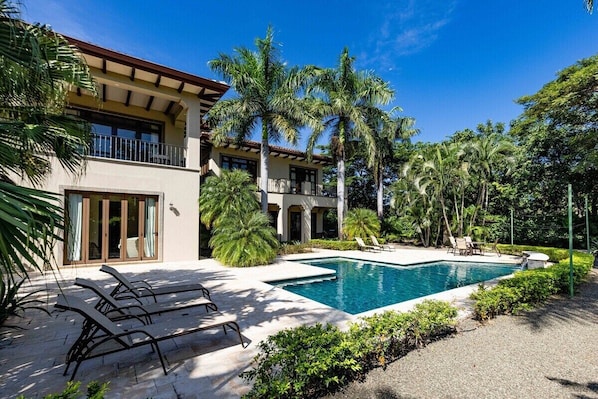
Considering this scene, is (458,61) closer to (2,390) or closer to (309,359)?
(309,359)

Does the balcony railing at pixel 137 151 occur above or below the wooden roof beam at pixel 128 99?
below

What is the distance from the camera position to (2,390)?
128 inches

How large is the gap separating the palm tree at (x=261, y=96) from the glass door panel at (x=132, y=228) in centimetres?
583

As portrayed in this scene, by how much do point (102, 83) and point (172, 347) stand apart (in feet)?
39.5

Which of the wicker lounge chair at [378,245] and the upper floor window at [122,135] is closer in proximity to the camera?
the upper floor window at [122,135]

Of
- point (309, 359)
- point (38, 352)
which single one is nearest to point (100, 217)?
point (38, 352)

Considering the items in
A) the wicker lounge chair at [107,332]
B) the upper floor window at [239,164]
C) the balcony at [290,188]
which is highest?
the upper floor window at [239,164]

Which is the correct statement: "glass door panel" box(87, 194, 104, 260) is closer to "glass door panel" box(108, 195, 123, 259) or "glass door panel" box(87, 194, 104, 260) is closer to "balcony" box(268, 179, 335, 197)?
"glass door panel" box(108, 195, 123, 259)

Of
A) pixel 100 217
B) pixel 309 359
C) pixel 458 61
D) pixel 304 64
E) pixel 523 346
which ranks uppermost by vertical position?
pixel 458 61

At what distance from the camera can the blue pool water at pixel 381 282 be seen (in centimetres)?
838

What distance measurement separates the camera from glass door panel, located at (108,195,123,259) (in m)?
11.9

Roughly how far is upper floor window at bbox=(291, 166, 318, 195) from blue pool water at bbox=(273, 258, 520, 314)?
970 centimetres

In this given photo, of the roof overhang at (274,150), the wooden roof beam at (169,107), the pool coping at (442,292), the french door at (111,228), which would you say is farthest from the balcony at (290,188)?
the french door at (111,228)

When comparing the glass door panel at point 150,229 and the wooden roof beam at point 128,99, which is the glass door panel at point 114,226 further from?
the wooden roof beam at point 128,99
